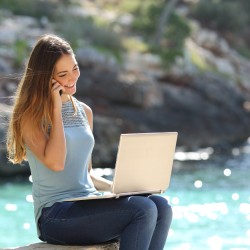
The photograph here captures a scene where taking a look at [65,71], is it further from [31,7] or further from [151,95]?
[31,7]

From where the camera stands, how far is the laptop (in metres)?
3.33

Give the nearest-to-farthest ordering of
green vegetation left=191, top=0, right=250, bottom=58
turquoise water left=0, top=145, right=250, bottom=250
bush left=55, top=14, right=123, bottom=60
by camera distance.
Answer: turquoise water left=0, top=145, right=250, bottom=250 < bush left=55, top=14, right=123, bottom=60 < green vegetation left=191, top=0, right=250, bottom=58

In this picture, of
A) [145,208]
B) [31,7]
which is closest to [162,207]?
[145,208]

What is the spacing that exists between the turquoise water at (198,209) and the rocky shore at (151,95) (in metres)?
2.11

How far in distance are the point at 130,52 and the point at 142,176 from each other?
13920 mm

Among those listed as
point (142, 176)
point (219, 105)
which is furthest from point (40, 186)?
point (219, 105)

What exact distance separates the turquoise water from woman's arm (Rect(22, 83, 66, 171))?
14.5 ft

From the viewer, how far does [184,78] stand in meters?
17.3

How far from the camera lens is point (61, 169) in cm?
331

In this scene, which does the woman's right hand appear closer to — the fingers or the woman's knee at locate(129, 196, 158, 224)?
the fingers

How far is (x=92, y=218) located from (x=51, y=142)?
15.2 inches

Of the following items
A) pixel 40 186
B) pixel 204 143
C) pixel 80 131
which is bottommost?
pixel 204 143

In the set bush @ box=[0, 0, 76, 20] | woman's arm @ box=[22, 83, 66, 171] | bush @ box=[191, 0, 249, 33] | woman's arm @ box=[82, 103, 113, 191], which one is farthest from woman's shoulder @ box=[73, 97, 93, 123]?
bush @ box=[191, 0, 249, 33]

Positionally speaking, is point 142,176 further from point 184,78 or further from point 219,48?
point 219,48
